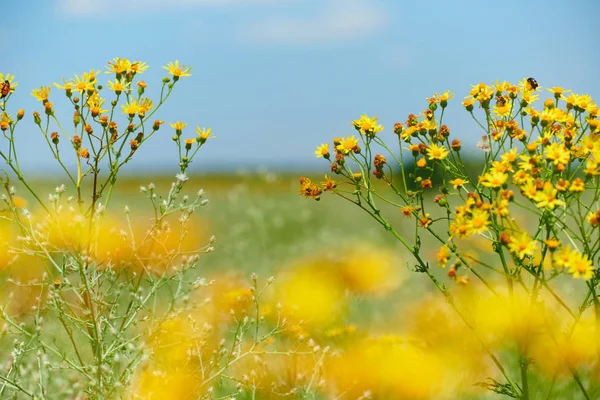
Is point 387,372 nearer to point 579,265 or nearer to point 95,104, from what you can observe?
point 579,265

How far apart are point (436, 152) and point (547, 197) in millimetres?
561

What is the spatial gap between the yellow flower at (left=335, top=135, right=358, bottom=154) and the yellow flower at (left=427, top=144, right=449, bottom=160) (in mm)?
307

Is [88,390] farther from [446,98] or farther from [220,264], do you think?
[220,264]

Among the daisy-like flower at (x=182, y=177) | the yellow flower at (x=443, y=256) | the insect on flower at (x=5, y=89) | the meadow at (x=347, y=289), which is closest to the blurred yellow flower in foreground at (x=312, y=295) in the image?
the meadow at (x=347, y=289)

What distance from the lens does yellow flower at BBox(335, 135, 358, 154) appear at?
2879 mm

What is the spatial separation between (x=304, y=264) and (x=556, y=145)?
255 centimetres

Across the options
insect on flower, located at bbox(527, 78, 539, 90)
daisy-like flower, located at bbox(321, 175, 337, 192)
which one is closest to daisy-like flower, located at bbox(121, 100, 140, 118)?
daisy-like flower, located at bbox(321, 175, 337, 192)

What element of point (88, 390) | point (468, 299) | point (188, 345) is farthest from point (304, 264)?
point (88, 390)

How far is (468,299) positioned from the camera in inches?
116

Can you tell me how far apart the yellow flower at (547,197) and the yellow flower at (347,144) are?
829mm

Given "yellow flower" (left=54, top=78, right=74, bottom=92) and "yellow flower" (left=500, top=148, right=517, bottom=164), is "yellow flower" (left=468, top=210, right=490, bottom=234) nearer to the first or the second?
"yellow flower" (left=500, top=148, right=517, bottom=164)

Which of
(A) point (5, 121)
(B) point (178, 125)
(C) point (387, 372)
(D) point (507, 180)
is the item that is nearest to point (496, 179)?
(D) point (507, 180)

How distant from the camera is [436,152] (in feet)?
9.05

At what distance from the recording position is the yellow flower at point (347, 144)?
9.45ft
